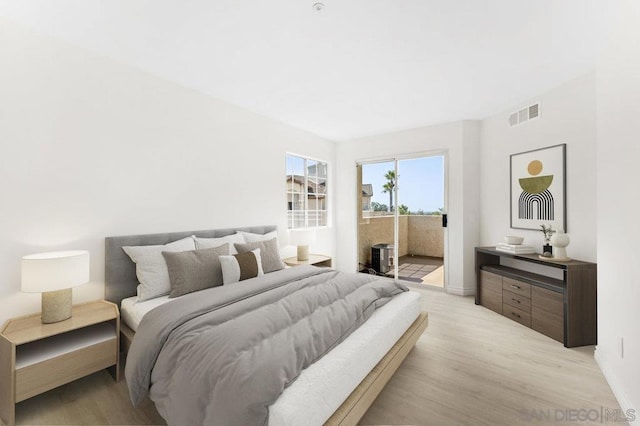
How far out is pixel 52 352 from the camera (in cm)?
185

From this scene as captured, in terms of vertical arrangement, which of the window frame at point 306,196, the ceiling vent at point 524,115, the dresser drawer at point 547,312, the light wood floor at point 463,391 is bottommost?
the light wood floor at point 463,391

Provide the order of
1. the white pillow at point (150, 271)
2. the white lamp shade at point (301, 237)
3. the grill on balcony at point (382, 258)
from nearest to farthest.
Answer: the white pillow at point (150, 271) → the white lamp shade at point (301, 237) → the grill on balcony at point (382, 258)

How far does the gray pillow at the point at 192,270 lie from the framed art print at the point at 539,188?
3.73 metres

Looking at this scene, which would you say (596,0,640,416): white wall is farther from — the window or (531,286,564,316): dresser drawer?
the window

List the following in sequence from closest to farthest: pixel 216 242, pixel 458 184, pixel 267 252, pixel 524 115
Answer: pixel 216 242, pixel 267 252, pixel 524 115, pixel 458 184

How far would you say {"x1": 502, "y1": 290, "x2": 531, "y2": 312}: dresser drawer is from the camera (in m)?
3.06

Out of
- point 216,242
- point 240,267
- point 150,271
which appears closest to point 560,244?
point 240,267

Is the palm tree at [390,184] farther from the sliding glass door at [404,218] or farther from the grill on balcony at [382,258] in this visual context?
the grill on balcony at [382,258]

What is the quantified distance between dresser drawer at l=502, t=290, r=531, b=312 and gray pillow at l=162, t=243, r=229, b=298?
10.8ft

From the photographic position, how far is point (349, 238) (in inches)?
210

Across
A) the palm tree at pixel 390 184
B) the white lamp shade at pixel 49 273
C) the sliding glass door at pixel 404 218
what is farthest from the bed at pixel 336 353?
the palm tree at pixel 390 184

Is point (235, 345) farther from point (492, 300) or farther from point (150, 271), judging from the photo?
point (492, 300)

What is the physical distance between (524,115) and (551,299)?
2.28m

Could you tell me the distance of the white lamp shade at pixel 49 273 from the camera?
184 centimetres
